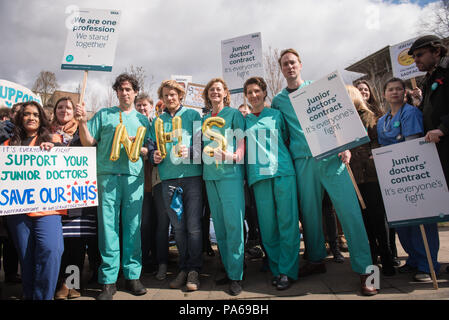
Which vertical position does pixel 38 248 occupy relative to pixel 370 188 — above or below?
below

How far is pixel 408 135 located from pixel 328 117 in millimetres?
912

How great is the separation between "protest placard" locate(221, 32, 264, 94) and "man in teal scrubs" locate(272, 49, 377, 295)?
4.25ft

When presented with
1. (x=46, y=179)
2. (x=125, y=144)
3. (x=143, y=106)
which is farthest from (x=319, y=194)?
(x=143, y=106)

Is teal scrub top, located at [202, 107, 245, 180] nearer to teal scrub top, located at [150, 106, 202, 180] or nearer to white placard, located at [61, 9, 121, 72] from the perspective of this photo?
teal scrub top, located at [150, 106, 202, 180]

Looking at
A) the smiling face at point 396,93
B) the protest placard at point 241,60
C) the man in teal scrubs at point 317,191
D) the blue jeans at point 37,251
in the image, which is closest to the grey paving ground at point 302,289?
the man in teal scrubs at point 317,191

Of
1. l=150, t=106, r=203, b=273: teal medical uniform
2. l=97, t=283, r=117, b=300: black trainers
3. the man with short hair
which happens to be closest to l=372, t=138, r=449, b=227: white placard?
the man with short hair

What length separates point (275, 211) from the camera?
3170mm

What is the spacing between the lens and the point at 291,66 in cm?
328

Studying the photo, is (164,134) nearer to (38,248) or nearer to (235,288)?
(38,248)

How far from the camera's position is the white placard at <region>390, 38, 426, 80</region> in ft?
15.7

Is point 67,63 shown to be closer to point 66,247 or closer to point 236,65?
point 66,247

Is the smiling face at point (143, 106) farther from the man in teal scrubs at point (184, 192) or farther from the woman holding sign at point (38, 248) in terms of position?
the woman holding sign at point (38, 248)

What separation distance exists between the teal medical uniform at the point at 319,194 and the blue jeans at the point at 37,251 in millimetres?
2644
